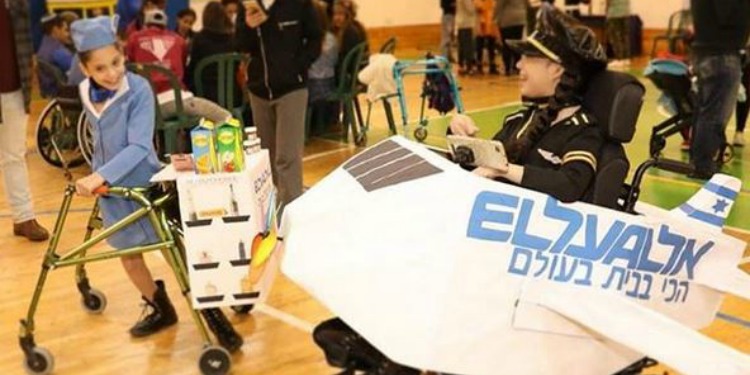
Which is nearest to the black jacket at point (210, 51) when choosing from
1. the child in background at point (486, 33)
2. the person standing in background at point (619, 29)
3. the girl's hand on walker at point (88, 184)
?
the girl's hand on walker at point (88, 184)

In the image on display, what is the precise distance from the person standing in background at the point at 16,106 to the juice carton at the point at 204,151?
2.45 metres

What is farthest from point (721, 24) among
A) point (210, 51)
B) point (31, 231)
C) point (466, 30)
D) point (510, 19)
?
point (466, 30)

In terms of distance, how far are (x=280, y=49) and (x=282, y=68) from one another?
12cm

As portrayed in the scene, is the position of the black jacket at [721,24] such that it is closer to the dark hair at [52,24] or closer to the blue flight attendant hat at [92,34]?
the blue flight attendant hat at [92,34]

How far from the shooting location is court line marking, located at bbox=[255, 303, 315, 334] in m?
4.46

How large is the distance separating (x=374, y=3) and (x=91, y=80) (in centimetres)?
1384

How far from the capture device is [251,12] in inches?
221

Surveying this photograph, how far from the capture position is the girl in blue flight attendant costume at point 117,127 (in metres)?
3.88

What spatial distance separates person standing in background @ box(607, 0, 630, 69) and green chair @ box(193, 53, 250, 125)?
808 centimetres

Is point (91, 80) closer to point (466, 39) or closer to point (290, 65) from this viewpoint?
point (290, 65)

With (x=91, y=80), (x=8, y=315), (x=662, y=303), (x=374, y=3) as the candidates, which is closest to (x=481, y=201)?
(x=662, y=303)

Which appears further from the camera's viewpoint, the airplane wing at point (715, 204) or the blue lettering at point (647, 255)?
the airplane wing at point (715, 204)

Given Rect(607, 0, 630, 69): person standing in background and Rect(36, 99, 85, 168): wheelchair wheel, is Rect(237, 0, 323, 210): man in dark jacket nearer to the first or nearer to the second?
→ Rect(36, 99, 85, 168): wheelchair wheel

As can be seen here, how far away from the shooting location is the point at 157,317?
445 centimetres
